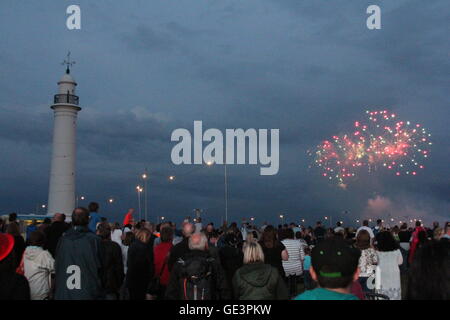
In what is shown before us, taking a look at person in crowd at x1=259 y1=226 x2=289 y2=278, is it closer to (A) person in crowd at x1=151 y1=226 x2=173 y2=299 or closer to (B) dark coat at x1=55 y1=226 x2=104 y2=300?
(A) person in crowd at x1=151 y1=226 x2=173 y2=299

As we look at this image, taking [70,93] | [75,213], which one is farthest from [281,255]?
[70,93]

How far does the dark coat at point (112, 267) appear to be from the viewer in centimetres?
889

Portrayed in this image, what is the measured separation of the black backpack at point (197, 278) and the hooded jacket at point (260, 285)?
439mm

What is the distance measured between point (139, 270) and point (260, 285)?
3.41 metres

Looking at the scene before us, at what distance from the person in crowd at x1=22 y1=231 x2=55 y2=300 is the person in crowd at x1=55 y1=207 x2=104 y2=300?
33.3 inches

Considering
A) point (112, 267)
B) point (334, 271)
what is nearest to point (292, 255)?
point (112, 267)

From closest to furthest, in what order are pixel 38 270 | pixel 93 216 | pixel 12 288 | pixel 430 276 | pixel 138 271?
pixel 430 276
pixel 12 288
pixel 38 270
pixel 138 271
pixel 93 216

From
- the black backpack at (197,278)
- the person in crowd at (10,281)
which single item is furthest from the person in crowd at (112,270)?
the person in crowd at (10,281)

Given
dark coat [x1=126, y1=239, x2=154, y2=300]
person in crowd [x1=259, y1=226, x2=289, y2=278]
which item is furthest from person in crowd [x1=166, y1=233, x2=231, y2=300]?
person in crowd [x1=259, y1=226, x2=289, y2=278]

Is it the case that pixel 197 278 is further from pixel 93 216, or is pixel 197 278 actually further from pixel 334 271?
pixel 93 216

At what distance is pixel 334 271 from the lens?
3.87 m

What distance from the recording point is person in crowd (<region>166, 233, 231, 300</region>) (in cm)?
721

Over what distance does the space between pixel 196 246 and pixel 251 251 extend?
34.0 inches
